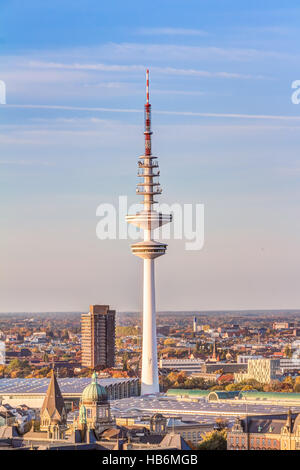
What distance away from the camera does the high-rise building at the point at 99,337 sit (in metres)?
109

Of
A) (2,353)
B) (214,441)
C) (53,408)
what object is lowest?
(214,441)

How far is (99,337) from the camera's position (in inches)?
4348

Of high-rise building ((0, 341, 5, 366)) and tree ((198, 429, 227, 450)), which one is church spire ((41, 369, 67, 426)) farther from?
high-rise building ((0, 341, 5, 366))

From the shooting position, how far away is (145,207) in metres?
85.6

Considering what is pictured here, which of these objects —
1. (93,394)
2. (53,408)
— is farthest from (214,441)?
(53,408)

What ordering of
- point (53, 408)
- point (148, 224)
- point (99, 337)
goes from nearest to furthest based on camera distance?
point (53, 408), point (148, 224), point (99, 337)

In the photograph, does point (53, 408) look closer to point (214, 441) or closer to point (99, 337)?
point (214, 441)

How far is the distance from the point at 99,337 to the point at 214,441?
56.0 m

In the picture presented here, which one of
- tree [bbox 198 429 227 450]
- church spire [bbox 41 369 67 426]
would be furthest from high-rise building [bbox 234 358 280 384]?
tree [bbox 198 429 227 450]

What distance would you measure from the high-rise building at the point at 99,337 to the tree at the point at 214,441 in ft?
166

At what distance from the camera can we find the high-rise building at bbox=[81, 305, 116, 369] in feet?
359

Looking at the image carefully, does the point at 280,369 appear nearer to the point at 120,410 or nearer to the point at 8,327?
the point at 8,327

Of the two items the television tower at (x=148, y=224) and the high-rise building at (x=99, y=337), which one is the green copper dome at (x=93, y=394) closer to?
the television tower at (x=148, y=224)
